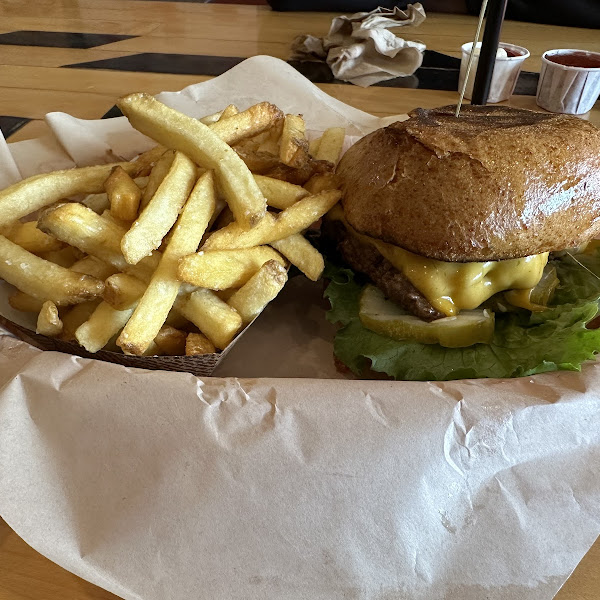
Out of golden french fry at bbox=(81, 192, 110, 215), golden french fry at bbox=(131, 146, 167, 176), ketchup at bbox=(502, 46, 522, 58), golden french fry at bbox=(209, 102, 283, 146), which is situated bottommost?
golden french fry at bbox=(81, 192, 110, 215)

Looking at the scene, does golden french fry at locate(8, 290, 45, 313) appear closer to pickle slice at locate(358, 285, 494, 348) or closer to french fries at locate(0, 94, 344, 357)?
french fries at locate(0, 94, 344, 357)

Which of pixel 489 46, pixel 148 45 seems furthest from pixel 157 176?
pixel 148 45

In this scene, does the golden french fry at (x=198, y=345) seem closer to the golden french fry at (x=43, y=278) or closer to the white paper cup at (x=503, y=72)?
the golden french fry at (x=43, y=278)

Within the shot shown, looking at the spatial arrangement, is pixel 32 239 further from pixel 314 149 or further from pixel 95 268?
pixel 314 149

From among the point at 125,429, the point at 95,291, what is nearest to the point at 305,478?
the point at 125,429

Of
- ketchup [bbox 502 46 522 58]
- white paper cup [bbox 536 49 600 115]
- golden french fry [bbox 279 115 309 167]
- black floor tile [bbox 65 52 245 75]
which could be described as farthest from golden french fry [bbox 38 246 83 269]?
ketchup [bbox 502 46 522 58]

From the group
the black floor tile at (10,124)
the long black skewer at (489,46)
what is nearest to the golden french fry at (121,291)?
the long black skewer at (489,46)
